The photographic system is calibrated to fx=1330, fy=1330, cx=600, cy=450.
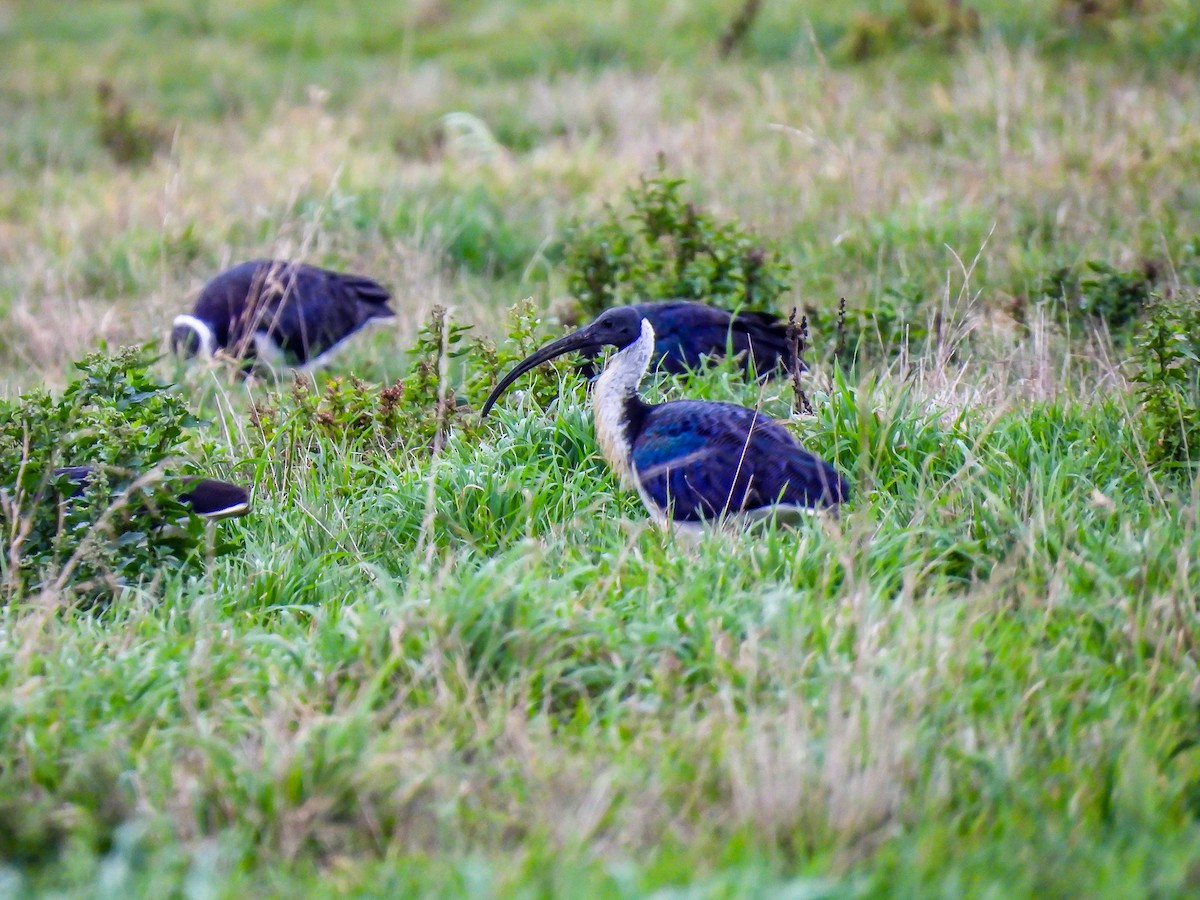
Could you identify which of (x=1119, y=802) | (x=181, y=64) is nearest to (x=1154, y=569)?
(x=1119, y=802)

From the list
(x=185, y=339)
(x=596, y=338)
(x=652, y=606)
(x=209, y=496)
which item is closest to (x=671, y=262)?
(x=596, y=338)

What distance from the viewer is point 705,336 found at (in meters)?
5.85

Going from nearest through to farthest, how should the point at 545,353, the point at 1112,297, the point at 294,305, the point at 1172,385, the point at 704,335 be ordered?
the point at 1172,385, the point at 545,353, the point at 704,335, the point at 1112,297, the point at 294,305

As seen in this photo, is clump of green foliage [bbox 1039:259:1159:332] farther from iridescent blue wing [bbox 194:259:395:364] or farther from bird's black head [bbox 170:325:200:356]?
bird's black head [bbox 170:325:200:356]

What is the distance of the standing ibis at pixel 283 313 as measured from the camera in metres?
6.95

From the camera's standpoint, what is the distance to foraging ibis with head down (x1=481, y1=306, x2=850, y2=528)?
423 cm

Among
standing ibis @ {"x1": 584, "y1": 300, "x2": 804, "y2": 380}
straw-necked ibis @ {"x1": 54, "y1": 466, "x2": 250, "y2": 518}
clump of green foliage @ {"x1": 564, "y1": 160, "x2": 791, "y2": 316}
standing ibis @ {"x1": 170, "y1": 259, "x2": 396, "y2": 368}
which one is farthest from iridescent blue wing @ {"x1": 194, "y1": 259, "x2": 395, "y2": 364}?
straw-necked ibis @ {"x1": 54, "y1": 466, "x2": 250, "y2": 518}

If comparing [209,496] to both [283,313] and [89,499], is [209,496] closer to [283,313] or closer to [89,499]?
[89,499]

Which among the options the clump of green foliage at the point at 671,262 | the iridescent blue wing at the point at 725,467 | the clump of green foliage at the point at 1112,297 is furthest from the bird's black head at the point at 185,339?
the clump of green foliage at the point at 1112,297

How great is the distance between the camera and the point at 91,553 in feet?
12.7

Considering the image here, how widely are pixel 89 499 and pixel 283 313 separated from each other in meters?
3.19

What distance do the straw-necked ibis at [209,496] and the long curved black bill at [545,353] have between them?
100cm

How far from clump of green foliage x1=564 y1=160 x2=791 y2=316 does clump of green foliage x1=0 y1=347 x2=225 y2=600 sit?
268 cm

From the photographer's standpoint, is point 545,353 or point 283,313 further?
point 283,313
